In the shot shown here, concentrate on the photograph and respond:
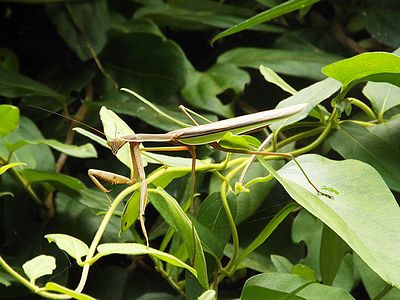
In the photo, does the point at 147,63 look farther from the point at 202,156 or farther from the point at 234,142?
the point at 234,142

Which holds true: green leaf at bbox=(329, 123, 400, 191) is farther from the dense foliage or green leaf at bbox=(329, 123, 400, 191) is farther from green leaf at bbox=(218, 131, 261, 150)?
green leaf at bbox=(218, 131, 261, 150)

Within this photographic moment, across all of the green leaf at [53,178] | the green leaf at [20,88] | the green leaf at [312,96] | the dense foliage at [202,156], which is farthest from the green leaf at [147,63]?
the green leaf at [312,96]

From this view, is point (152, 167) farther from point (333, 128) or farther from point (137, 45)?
point (137, 45)

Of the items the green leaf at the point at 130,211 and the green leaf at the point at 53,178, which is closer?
the green leaf at the point at 130,211

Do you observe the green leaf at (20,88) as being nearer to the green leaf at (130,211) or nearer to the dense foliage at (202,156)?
the dense foliage at (202,156)

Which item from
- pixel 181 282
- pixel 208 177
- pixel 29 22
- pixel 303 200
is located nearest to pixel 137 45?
pixel 29 22

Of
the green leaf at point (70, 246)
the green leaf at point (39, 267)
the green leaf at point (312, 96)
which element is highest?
the green leaf at point (312, 96)

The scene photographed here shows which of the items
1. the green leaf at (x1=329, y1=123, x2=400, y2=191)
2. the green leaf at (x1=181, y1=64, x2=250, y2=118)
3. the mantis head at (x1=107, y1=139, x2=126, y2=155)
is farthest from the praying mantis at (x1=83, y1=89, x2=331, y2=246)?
the green leaf at (x1=181, y1=64, x2=250, y2=118)
